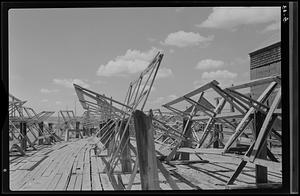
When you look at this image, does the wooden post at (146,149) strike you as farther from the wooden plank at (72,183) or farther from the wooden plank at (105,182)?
the wooden plank at (72,183)

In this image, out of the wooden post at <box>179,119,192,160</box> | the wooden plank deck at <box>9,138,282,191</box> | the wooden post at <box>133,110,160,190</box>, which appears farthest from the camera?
the wooden post at <box>179,119,192,160</box>

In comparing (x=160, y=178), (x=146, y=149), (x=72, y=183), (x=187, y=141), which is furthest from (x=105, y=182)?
(x=187, y=141)

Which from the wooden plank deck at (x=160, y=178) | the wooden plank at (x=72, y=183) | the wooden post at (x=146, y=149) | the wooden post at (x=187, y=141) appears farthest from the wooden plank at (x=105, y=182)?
the wooden post at (x=187, y=141)

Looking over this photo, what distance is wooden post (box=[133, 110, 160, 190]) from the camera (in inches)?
94.8

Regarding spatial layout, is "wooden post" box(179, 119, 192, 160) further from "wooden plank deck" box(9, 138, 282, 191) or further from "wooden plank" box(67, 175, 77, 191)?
"wooden plank" box(67, 175, 77, 191)

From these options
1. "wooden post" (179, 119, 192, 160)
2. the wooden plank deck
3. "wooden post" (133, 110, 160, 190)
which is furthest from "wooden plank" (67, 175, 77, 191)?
"wooden post" (179, 119, 192, 160)

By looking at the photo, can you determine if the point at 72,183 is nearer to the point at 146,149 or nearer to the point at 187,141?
the point at 146,149

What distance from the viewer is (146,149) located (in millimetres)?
2447

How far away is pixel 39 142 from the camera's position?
36.6ft

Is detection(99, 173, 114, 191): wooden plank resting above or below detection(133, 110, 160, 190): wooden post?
below

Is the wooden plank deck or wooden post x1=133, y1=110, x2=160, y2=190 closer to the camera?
wooden post x1=133, y1=110, x2=160, y2=190
